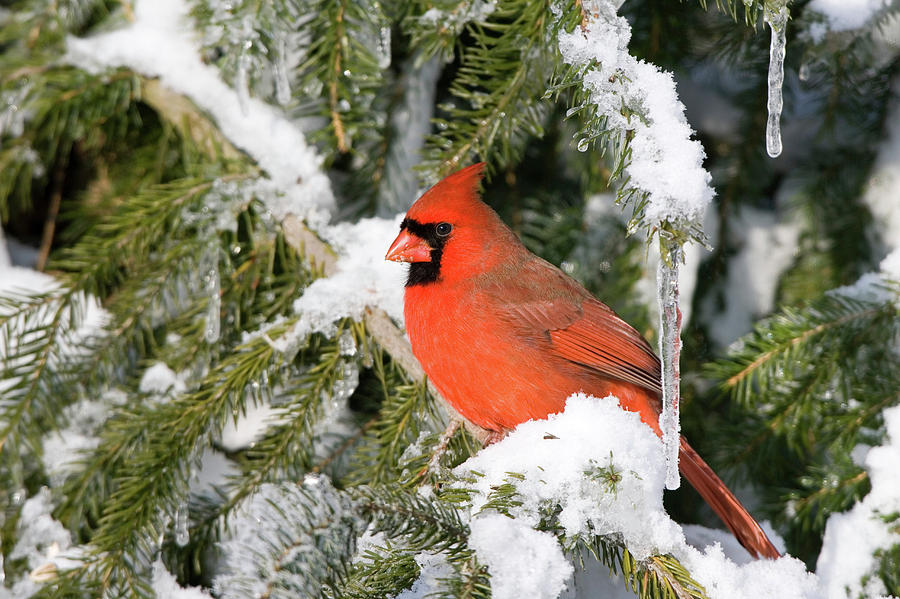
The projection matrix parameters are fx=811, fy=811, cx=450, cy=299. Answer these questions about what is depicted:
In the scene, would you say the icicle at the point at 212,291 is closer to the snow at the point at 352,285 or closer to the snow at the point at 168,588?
the snow at the point at 352,285

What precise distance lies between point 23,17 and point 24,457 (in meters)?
1.41

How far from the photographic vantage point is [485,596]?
121cm

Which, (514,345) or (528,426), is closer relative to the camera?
(528,426)

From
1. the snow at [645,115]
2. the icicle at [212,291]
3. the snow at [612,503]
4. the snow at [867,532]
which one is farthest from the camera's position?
the icicle at [212,291]

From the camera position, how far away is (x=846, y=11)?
2215 millimetres

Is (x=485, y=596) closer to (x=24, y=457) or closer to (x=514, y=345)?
(x=514, y=345)

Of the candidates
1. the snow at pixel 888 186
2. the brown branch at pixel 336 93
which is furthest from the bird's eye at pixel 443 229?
the snow at pixel 888 186

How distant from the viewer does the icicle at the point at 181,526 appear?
1914mm

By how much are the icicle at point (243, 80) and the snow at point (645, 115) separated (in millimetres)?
887

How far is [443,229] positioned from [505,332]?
330 mm

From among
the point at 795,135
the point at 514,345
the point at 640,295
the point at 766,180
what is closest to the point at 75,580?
the point at 514,345

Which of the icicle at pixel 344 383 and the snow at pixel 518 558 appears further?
the icicle at pixel 344 383

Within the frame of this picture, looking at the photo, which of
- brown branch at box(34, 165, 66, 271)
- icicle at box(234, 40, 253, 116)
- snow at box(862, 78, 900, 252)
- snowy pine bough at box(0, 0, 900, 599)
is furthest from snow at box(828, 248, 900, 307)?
brown branch at box(34, 165, 66, 271)

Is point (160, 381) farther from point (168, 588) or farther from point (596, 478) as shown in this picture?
point (596, 478)
